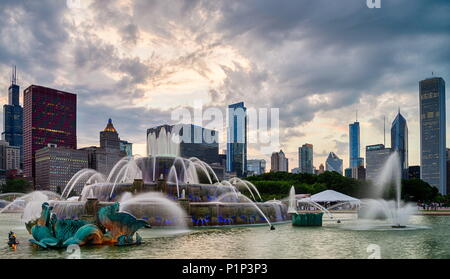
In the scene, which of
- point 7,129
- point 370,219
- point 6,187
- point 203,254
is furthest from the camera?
point 7,129

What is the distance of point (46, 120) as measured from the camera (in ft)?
516

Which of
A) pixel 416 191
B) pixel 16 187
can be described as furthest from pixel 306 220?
pixel 16 187

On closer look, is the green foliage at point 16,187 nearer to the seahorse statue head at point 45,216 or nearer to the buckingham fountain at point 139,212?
the buckingham fountain at point 139,212

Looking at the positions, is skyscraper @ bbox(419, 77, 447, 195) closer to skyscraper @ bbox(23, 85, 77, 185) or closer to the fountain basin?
the fountain basin

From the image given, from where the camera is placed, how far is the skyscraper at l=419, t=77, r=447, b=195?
110ft

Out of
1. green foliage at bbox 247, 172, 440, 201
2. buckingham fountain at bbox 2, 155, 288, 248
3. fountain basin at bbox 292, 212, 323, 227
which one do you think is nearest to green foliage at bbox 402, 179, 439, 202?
green foliage at bbox 247, 172, 440, 201

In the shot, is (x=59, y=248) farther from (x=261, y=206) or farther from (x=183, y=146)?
(x=183, y=146)

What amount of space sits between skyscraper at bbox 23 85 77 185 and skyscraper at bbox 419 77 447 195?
10906 cm

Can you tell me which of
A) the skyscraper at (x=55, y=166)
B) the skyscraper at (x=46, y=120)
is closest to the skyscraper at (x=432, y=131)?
the skyscraper at (x=46, y=120)

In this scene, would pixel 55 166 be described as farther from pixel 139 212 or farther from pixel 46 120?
pixel 139 212

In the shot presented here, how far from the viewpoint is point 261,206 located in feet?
110
